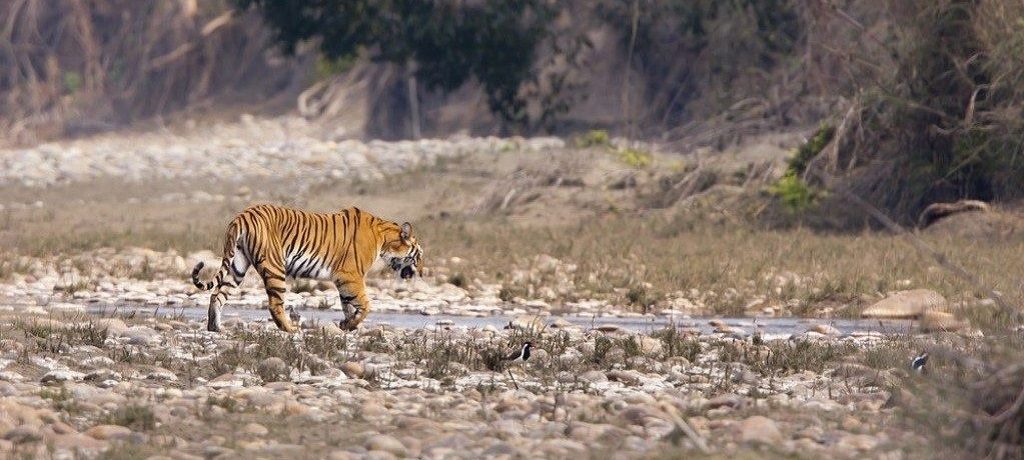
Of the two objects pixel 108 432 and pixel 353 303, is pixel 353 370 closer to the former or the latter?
pixel 108 432

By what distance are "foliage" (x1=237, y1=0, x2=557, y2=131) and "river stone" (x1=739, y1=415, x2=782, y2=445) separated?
2428 cm

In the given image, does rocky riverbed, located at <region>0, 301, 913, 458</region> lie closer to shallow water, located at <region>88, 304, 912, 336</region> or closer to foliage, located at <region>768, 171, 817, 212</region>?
shallow water, located at <region>88, 304, 912, 336</region>

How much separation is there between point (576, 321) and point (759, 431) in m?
6.24

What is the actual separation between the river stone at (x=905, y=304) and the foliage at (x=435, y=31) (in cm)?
1828

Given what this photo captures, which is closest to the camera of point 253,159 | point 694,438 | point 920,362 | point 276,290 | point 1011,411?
point 1011,411

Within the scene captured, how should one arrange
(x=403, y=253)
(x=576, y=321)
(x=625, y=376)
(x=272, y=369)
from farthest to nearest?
(x=576, y=321)
(x=403, y=253)
(x=625, y=376)
(x=272, y=369)

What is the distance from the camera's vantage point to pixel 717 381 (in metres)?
9.84

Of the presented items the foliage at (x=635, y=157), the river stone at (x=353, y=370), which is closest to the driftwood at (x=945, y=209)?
the foliage at (x=635, y=157)

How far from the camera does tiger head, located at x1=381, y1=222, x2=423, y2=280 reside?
13.0 metres

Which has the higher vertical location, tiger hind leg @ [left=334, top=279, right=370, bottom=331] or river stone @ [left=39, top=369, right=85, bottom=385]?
tiger hind leg @ [left=334, top=279, right=370, bottom=331]

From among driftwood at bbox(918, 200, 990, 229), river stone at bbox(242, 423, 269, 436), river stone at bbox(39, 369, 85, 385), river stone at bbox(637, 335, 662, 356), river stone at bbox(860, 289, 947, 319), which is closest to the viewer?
river stone at bbox(242, 423, 269, 436)

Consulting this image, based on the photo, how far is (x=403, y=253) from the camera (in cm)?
1301

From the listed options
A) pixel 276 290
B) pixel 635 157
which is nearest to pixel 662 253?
pixel 635 157

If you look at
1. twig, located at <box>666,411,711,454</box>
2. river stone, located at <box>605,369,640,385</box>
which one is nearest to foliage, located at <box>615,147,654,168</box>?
river stone, located at <box>605,369,640,385</box>
